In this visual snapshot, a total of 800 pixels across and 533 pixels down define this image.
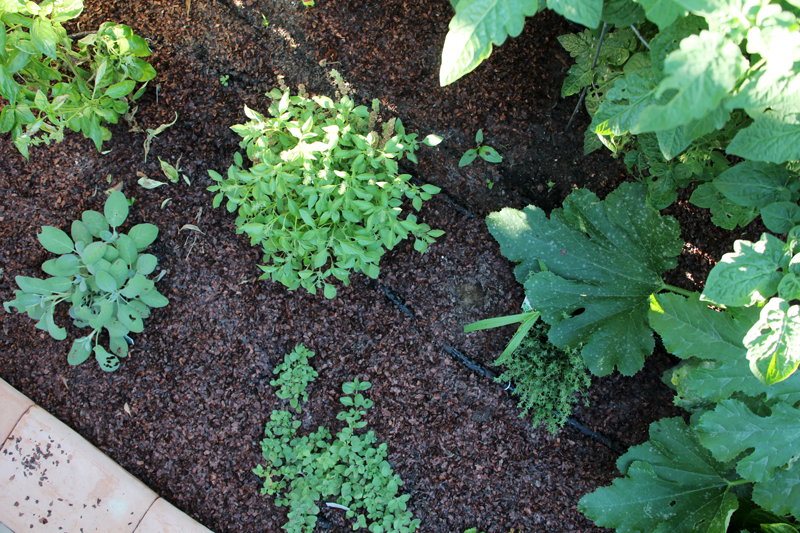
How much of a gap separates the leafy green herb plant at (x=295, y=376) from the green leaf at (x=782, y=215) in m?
2.04

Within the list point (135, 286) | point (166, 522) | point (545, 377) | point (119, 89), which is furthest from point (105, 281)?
point (545, 377)

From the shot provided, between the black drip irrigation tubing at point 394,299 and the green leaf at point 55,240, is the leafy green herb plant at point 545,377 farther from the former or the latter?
the green leaf at point 55,240

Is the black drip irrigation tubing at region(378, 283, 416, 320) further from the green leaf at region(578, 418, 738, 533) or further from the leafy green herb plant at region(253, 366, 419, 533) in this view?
the green leaf at region(578, 418, 738, 533)

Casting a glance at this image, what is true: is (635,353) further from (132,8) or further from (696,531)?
(132,8)

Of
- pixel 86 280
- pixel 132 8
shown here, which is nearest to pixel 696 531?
pixel 86 280

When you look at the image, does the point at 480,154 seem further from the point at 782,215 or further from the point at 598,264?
Result: the point at 782,215

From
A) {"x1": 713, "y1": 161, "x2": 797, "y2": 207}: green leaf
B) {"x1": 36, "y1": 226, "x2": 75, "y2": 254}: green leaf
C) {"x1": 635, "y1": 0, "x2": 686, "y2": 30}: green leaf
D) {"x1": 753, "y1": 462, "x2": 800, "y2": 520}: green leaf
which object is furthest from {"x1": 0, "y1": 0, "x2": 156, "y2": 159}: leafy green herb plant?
{"x1": 753, "y1": 462, "x2": 800, "y2": 520}: green leaf

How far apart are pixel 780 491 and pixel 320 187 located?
7.49ft

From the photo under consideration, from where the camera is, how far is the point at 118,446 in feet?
8.54

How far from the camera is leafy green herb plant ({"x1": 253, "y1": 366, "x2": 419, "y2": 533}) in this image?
2396mm

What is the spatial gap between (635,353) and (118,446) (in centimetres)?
271

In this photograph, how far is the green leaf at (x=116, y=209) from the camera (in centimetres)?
244

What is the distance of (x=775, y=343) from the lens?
4.99 feet

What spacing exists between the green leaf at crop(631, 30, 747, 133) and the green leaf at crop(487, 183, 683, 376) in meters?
1.14
